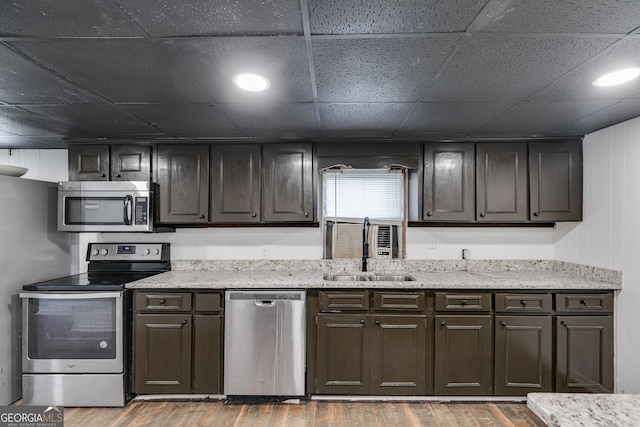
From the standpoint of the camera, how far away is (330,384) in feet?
8.96

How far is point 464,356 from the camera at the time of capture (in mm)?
2719

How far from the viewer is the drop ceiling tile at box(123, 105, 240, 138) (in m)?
2.32

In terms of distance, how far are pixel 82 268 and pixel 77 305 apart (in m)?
0.88

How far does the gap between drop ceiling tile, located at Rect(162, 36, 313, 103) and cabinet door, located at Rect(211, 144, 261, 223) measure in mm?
1118

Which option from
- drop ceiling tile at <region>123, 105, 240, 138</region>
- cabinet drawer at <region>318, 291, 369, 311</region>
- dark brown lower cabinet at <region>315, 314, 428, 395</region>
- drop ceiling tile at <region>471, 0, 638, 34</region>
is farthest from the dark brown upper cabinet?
drop ceiling tile at <region>471, 0, 638, 34</region>

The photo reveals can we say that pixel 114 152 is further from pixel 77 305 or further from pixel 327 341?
pixel 327 341

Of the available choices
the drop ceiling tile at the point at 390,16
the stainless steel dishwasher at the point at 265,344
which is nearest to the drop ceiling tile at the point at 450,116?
the drop ceiling tile at the point at 390,16

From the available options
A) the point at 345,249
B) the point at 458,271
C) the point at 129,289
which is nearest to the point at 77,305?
the point at 129,289

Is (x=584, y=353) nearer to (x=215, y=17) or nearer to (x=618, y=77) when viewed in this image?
(x=618, y=77)

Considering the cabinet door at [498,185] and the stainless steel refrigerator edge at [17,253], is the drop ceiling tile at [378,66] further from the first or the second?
→ the stainless steel refrigerator edge at [17,253]

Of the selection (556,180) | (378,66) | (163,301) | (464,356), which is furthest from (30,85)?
(556,180)

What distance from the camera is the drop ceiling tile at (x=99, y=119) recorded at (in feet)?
7.63

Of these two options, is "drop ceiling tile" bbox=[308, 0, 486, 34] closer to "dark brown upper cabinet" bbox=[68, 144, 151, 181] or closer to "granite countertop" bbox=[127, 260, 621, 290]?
"granite countertop" bbox=[127, 260, 621, 290]

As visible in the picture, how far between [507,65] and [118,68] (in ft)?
6.23
